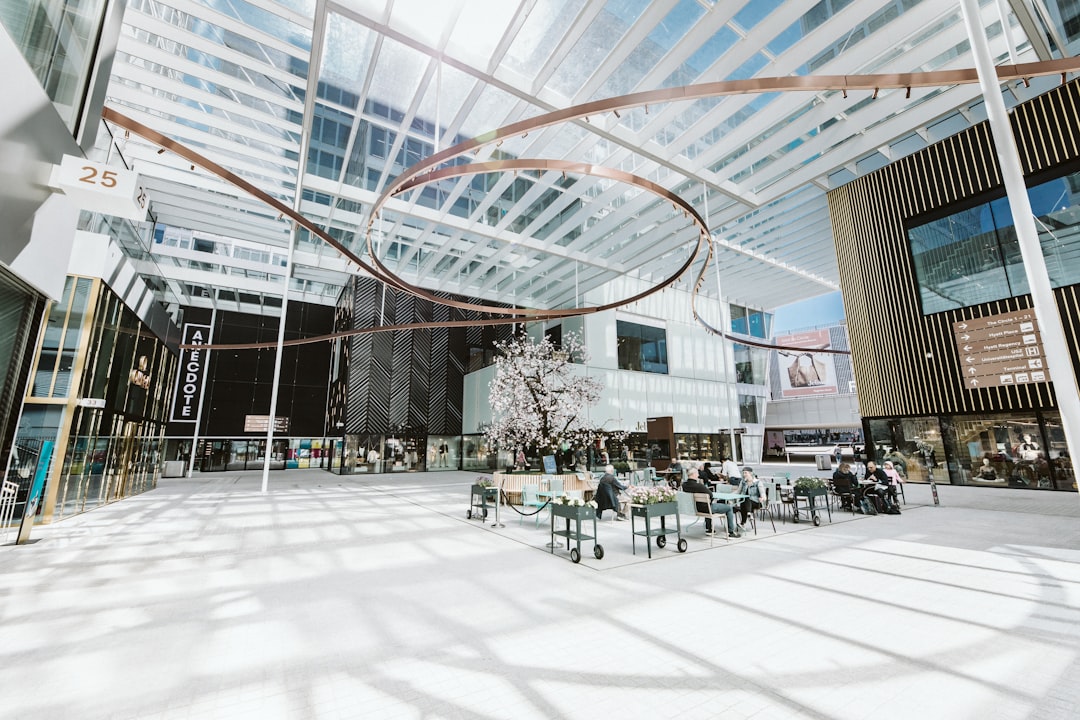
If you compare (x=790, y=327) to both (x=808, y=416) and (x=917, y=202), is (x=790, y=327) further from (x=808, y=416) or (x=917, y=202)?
(x=917, y=202)

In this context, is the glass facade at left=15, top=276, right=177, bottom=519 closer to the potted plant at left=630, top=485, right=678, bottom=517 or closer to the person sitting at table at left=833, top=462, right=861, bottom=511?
the potted plant at left=630, top=485, right=678, bottom=517

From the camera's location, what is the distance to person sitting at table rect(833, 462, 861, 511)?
9.66 metres

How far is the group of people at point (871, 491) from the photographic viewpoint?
31.2 feet

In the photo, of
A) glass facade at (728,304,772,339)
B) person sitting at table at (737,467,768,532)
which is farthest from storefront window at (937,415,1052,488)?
glass facade at (728,304,772,339)

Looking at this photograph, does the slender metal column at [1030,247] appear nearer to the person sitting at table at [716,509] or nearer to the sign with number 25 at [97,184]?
the person sitting at table at [716,509]

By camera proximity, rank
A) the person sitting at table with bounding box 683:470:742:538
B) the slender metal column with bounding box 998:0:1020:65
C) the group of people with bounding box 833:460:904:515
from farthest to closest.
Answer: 1. the group of people with bounding box 833:460:904:515
2. the person sitting at table with bounding box 683:470:742:538
3. the slender metal column with bounding box 998:0:1020:65

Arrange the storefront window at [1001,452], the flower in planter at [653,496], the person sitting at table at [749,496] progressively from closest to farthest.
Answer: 1. the flower in planter at [653,496]
2. the person sitting at table at [749,496]
3. the storefront window at [1001,452]

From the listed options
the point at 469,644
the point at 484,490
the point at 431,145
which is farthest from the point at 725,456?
the point at 469,644

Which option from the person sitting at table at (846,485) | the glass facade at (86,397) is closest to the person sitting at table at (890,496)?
the person sitting at table at (846,485)

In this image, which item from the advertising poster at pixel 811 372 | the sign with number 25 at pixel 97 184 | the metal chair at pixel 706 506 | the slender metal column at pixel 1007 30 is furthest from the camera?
the advertising poster at pixel 811 372

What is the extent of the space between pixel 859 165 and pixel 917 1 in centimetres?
941

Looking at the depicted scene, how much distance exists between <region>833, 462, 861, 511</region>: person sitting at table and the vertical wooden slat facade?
7025 mm

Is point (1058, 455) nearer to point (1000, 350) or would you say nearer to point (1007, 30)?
point (1000, 350)

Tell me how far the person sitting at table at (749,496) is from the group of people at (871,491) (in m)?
1.80
